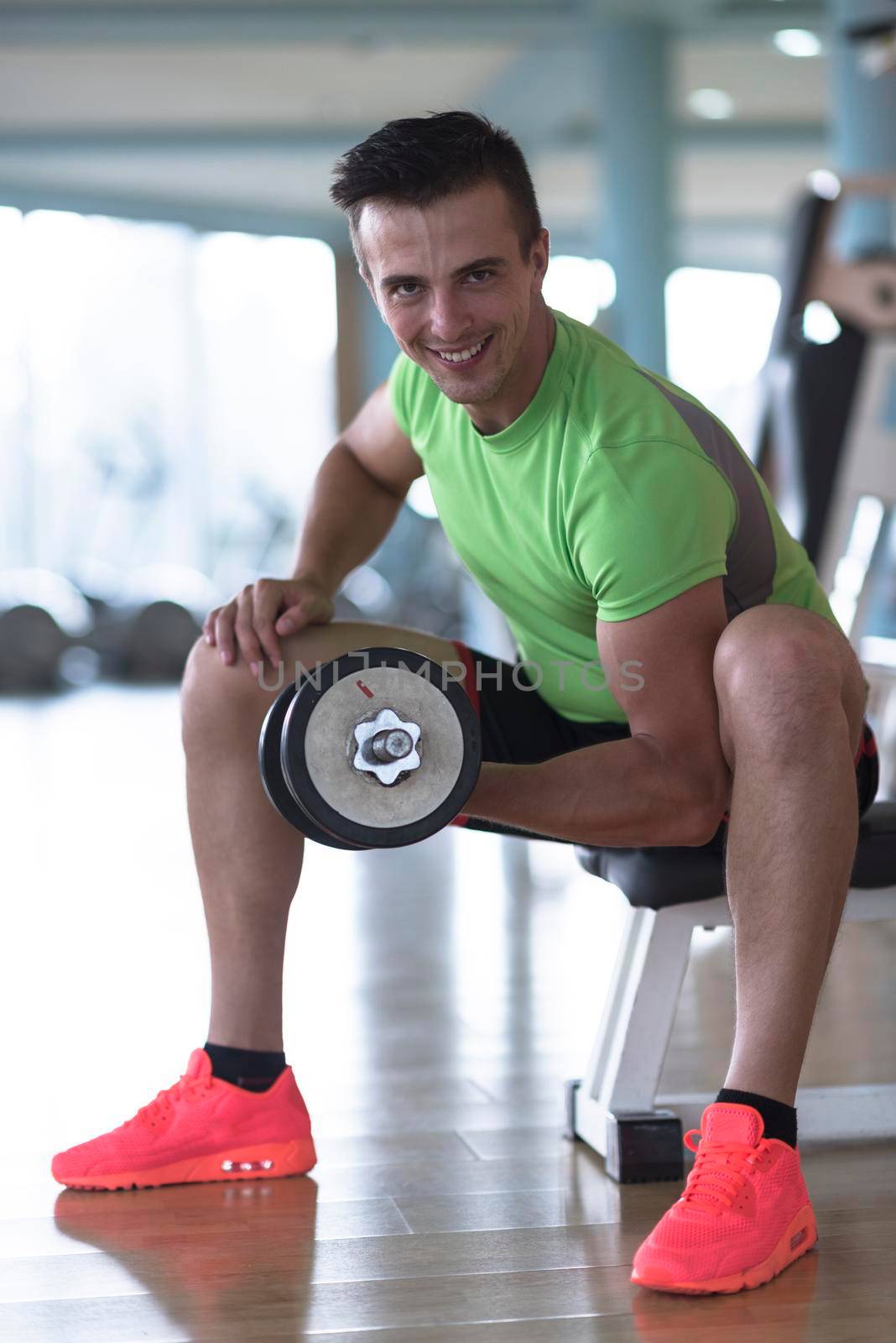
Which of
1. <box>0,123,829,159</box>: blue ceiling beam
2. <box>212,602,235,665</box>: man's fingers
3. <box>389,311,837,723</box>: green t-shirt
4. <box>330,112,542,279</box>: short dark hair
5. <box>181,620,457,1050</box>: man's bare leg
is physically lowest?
<box>181,620,457,1050</box>: man's bare leg

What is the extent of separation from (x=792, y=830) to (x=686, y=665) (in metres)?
0.13

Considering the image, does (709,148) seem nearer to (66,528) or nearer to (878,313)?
(66,528)

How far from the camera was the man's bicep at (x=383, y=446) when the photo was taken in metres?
1.32

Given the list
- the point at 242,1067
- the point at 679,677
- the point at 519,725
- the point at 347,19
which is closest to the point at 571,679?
the point at 519,725

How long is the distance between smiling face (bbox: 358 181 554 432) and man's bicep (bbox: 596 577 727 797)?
20 cm

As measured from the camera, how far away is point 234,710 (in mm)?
1165

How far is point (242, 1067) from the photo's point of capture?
3.91ft

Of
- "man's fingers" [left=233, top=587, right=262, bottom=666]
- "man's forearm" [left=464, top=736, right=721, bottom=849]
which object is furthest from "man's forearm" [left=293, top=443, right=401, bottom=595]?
"man's forearm" [left=464, top=736, right=721, bottom=849]

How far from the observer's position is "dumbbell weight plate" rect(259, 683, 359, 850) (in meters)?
0.93

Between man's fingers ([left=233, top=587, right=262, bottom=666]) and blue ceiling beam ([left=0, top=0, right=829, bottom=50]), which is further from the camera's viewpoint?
blue ceiling beam ([left=0, top=0, right=829, bottom=50])

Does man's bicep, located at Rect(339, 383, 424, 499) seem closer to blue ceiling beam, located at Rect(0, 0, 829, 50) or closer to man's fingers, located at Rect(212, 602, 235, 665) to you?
man's fingers, located at Rect(212, 602, 235, 665)

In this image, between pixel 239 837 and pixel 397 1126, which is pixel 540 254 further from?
pixel 397 1126

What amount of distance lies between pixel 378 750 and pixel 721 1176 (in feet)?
1.12

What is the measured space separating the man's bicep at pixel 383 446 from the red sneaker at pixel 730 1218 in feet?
2.02
